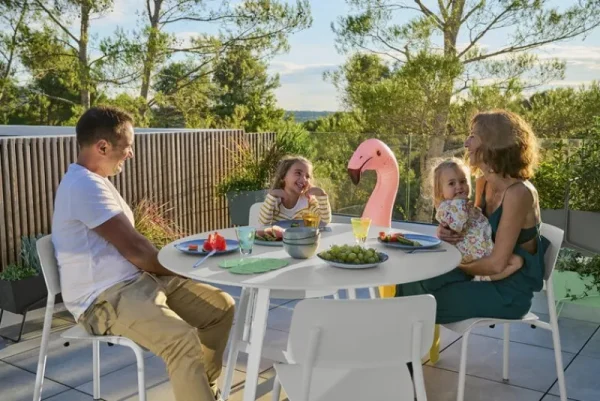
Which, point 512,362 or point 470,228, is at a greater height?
point 470,228

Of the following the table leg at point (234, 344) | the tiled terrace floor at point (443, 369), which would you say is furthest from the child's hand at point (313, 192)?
the tiled terrace floor at point (443, 369)

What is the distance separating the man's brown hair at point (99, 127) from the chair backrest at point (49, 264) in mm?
406

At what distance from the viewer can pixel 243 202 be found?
19.1 ft

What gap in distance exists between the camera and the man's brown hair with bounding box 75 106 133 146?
244 centimetres

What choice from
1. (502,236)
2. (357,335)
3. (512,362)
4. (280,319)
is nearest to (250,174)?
(280,319)

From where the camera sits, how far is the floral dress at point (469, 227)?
258 cm

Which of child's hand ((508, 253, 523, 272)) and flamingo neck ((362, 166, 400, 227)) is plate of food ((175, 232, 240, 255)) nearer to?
child's hand ((508, 253, 523, 272))

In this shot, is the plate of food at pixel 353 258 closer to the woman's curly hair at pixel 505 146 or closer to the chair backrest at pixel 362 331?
the chair backrest at pixel 362 331

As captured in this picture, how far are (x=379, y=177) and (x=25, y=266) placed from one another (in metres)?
2.27

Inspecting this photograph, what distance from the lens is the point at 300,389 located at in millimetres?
1847

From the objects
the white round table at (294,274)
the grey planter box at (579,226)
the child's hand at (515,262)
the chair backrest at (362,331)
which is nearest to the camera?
the chair backrest at (362,331)

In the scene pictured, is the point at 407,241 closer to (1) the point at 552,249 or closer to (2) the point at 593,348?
(1) the point at 552,249

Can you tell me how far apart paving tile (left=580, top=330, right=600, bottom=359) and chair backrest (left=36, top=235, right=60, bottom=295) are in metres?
2.58

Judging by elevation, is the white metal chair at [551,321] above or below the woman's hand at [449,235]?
below
